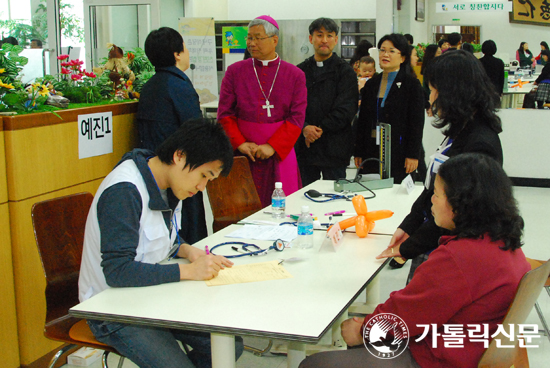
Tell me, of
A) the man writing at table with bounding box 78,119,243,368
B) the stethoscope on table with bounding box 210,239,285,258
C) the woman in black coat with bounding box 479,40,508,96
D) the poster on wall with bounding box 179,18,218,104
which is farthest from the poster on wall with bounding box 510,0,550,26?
the man writing at table with bounding box 78,119,243,368

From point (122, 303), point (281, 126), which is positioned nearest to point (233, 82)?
point (281, 126)

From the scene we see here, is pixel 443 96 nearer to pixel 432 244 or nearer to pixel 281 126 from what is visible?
pixel 432 244

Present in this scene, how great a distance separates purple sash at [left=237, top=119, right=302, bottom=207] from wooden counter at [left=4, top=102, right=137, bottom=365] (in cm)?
120

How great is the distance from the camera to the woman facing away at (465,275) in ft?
4.86

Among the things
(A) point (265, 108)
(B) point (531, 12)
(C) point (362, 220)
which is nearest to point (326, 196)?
(C) point (362, 220)

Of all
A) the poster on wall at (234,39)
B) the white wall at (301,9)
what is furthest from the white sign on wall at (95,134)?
the white wall at (301,9)

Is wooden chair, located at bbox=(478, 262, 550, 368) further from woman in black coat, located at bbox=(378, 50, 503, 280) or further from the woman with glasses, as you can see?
the woman with glasses

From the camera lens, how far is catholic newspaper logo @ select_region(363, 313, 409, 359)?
5.22 ft

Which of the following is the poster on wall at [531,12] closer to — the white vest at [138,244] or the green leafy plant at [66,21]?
the green leafy plant at [66,21]

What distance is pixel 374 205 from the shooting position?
9.81 ft

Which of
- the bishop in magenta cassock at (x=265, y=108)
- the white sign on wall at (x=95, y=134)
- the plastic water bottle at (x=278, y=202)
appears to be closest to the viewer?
the plastic water bottle at (x=278, y=202)

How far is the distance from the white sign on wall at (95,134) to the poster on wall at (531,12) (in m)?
5.77

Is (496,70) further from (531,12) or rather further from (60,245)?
(60,245)

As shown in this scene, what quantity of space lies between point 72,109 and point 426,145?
5292 millimetres
